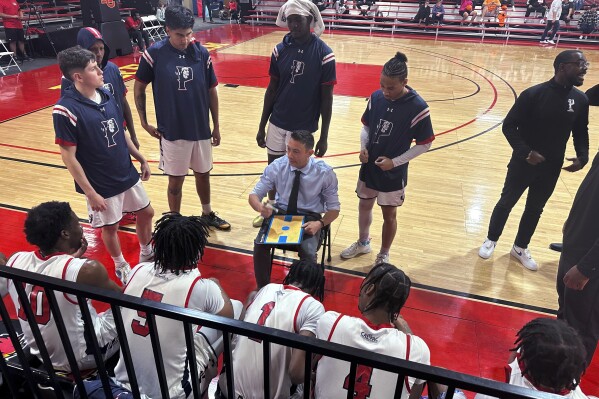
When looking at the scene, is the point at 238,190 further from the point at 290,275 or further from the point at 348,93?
the point at 348,93

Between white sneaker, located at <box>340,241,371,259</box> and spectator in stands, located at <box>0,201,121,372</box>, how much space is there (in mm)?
2165

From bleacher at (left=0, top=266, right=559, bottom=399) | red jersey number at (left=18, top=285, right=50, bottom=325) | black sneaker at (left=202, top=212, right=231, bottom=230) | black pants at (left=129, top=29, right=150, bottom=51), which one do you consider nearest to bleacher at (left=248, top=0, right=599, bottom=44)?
black pants at (left=129, top=29, right=150, bottom=51)

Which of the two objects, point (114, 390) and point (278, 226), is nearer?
point (114, 390)

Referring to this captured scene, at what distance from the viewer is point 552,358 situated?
65.3 inches

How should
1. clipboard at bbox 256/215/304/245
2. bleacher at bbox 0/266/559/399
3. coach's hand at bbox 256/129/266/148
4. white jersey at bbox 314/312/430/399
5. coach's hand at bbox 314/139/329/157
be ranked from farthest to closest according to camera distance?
1. coach's hand at bbox 256/129/266/148
2. coach's hand at bbox 314/139/329/157
3. clipboard at bbox 256/215/304/245
4. white jersey at bbox 314/312/430/399
5. bleacher at bbox 0/266/559/399

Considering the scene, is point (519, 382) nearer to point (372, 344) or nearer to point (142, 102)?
point (372, 344)

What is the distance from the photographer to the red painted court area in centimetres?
294

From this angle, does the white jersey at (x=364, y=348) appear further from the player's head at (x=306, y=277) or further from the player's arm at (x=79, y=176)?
the player's arm at (x=79, y=176)

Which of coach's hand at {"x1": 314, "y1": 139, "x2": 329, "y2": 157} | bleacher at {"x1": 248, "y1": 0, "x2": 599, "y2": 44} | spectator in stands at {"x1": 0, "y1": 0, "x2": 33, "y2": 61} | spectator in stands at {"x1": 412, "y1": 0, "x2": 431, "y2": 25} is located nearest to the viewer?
coach's hand at {"x1": 314, "y1": 139, "x2": 329, "y2": 157}

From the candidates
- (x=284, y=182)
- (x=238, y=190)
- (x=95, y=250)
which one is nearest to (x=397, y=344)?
(x=284, y=182)

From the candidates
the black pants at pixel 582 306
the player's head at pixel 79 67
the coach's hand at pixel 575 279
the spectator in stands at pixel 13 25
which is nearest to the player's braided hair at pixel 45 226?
the player's head at pixel 79 67

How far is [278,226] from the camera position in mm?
3143

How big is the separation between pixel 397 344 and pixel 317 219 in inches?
62.1

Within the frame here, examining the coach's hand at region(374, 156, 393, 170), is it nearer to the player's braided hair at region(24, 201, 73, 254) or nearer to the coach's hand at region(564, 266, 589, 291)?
the coach's hand at region(564, 266, 589, 291)
